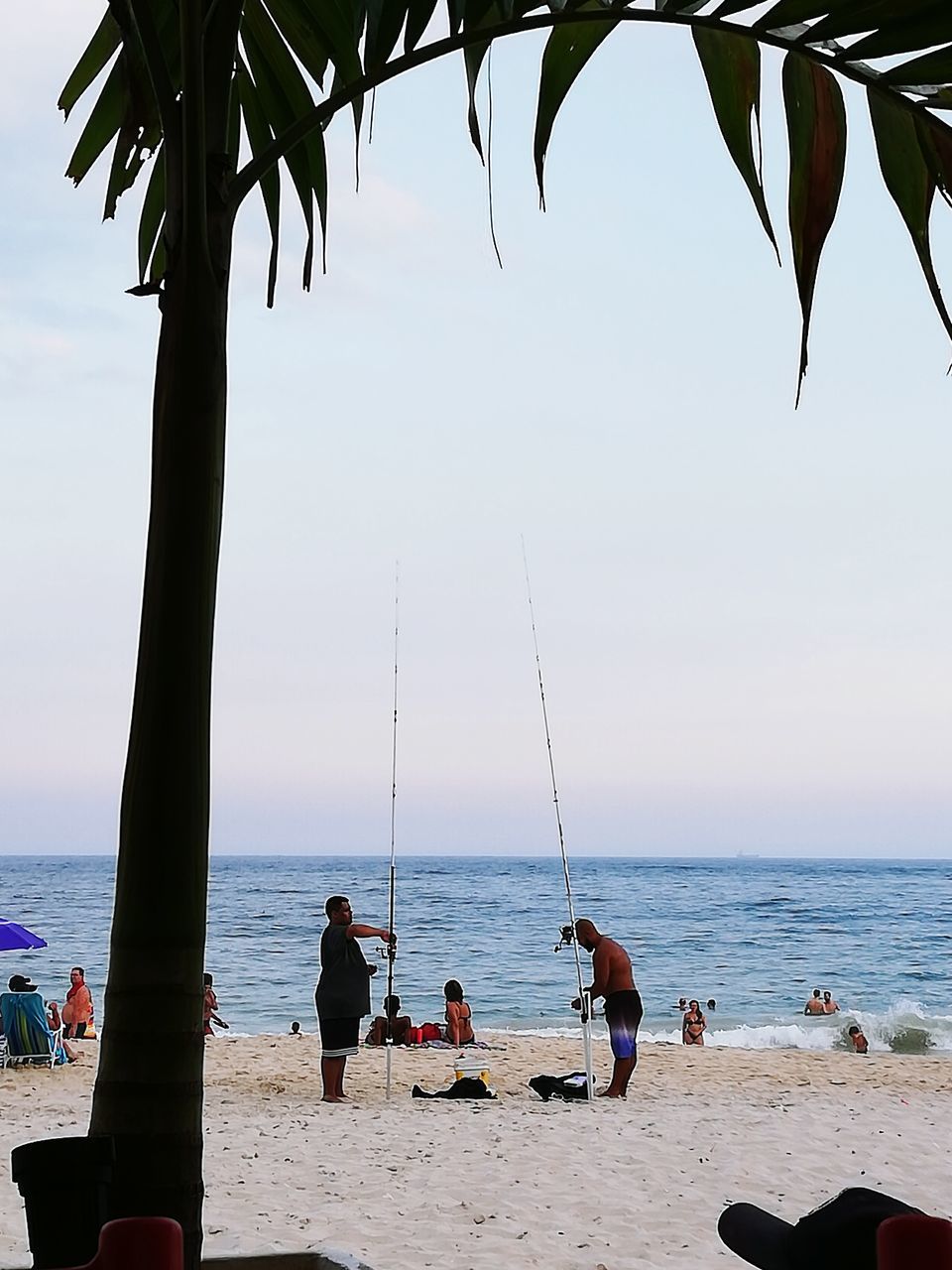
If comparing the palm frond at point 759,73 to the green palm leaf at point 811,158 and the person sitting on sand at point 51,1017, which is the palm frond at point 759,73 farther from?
the person sitting on sand at point 51,1017

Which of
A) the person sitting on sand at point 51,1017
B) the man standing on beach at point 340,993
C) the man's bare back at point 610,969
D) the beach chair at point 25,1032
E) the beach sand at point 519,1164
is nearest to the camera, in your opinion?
the beach sand at point 519,1164

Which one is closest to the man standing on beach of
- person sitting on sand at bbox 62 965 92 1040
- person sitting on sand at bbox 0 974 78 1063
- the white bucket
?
the white bucket

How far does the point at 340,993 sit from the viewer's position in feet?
31.1

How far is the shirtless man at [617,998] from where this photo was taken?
32.2ft

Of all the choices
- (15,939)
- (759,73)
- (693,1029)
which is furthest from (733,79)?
(693,1029)

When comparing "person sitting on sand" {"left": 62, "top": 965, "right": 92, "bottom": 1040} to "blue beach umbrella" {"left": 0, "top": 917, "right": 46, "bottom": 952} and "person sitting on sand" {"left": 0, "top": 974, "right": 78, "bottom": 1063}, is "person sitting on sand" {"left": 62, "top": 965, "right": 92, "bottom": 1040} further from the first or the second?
"blue beach umbrella" {"left": 0, "top": 917, "right": 46, "bottom": 952}

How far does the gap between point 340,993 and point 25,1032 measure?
4329 millimetres

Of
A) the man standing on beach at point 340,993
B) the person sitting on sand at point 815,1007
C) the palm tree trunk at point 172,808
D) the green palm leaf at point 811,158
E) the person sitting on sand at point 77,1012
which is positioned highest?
the green palm leaf at point 811,158

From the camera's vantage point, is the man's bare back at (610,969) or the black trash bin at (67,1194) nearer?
the black trash bin at (67,1194)

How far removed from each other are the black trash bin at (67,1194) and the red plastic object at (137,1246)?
59 cm

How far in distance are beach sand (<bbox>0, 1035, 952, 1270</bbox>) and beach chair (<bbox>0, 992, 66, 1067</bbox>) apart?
0.62 m

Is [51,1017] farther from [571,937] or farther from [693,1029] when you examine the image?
[693,1029]

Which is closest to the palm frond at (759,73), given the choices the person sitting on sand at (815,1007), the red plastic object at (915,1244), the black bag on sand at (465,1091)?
the red plastic object at (915,1244)

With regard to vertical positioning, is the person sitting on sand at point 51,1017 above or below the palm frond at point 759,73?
below
